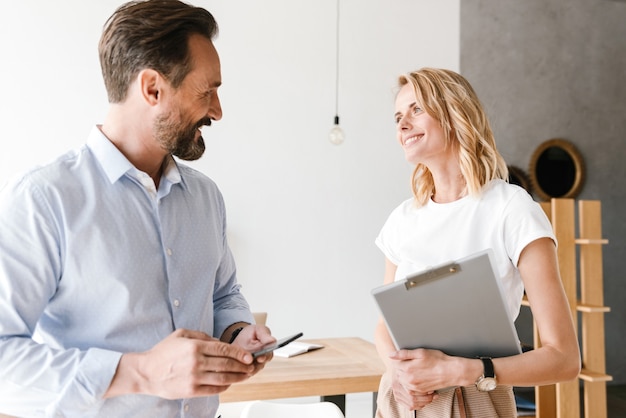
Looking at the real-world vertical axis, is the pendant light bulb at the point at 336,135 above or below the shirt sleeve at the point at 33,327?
above

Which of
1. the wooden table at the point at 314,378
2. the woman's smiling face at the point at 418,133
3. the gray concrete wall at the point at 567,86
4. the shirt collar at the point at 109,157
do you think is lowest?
the wooden table at the point at 314,378

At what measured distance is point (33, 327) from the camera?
1.06 m

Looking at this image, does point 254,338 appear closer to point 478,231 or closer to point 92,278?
point 92,278

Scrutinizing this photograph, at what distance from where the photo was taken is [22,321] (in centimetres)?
103

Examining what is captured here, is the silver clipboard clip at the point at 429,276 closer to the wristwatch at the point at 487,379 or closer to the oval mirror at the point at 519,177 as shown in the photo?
the wristwatch at the point at 487,379

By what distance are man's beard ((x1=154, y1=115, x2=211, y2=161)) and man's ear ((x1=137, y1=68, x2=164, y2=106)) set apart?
43 mm

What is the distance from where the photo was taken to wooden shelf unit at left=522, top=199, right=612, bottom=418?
3.23 m

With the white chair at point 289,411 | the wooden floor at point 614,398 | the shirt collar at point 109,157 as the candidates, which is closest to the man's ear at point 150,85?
the shirt collar at point 109,157

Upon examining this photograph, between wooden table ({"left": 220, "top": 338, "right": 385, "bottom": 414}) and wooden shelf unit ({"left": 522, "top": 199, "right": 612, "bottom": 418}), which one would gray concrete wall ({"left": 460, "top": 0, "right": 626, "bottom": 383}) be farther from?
wooden table ({"left": 220, "top": 338, "right": 385, "bottom": 414})

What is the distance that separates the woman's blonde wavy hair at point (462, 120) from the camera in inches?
62.1

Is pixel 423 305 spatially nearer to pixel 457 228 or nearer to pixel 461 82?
pixel 457 228

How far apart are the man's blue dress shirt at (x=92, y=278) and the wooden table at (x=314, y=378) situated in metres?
0.93

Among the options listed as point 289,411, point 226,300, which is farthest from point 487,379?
point 289,411

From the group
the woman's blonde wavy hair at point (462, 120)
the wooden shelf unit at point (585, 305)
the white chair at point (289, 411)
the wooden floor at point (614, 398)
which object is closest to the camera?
the woman's blonde wavy hair at point (462, 120)
